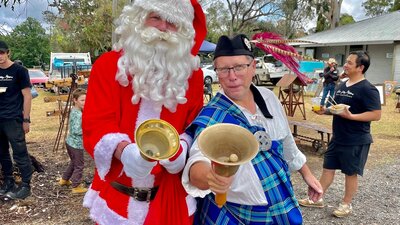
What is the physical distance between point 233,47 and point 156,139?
24.7 inches

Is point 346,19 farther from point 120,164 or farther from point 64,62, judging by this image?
point 120,164

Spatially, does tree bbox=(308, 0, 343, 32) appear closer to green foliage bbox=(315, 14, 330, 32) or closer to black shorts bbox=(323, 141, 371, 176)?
green foliage bbox=(315, 14, 330, 32)

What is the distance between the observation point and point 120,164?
1703 mm

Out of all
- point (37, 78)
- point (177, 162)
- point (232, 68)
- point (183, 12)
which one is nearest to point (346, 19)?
point (37, 78)

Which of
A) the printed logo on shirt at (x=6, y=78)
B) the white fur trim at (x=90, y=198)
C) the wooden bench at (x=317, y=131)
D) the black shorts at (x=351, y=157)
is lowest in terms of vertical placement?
the wooden bench at (x=317, y=131)

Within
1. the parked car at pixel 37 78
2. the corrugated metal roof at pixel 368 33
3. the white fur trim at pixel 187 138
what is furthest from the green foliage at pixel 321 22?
the white fur trim at pixel 187 138

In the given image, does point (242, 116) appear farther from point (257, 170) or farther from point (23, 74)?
point (23, 74)

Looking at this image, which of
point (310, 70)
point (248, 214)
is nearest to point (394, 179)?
point (248, 214)

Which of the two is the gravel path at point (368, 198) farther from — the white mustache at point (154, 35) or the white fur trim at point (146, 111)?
the white mustache at point (154, 35)

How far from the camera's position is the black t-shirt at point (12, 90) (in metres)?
4.02

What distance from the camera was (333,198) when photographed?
4.35 m

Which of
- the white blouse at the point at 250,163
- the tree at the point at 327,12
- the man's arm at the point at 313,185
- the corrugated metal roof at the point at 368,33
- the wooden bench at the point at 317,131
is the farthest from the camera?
the tree at the point at 327,12

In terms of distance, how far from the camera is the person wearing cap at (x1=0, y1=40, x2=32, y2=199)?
4027mm

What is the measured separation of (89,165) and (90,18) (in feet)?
8.53
